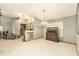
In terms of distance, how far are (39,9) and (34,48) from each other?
476 millimetres

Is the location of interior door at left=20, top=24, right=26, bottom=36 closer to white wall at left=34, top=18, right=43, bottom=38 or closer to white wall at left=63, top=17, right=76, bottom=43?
white wall at left=34, top=18, right=43, bottom=38

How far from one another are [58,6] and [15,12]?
0.52 m

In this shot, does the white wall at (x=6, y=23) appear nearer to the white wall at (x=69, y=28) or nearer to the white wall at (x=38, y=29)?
the white wall at (x=38, y=29)

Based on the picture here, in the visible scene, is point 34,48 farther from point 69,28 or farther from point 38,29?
point 69,28

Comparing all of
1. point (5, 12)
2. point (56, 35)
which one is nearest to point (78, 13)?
point (56, 35)

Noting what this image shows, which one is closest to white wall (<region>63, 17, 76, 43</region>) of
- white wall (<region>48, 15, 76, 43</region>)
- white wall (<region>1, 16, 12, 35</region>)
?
white wall (<region>48, 15, 76, 43</region>)

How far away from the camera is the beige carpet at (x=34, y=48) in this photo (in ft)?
4.96

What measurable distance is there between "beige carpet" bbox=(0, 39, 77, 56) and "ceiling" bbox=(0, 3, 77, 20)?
0.32 meters

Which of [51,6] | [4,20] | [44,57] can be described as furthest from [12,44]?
[51,6]

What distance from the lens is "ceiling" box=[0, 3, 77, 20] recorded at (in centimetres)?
151

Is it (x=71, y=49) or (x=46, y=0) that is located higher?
(x=46, y=0)

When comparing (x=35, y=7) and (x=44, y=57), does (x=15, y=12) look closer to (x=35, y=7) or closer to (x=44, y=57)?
(x=35, y=7)

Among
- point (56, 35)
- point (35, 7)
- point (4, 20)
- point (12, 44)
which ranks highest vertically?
point (35, 7)

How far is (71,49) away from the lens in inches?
59.0
